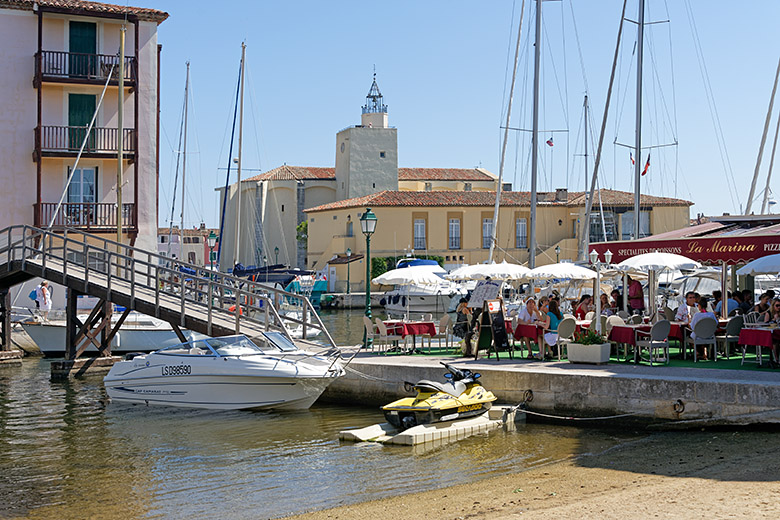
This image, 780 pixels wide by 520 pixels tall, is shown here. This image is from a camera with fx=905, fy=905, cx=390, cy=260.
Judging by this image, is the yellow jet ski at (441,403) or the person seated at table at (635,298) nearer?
the yellow jet ski at (441,403)

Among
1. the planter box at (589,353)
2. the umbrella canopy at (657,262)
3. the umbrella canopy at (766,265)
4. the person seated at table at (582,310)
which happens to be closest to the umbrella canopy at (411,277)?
the person seated at table at (582,310)

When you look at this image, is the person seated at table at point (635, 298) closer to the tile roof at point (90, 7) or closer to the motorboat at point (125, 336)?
the motorboat at point (125, 336)

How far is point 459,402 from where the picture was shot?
1680 centimetres

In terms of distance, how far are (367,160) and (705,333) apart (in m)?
63.2

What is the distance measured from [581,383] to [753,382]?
3.06 meters

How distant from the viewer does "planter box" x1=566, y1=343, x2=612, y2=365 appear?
18484mm

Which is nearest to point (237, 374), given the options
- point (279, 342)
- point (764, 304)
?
point (279, 342)

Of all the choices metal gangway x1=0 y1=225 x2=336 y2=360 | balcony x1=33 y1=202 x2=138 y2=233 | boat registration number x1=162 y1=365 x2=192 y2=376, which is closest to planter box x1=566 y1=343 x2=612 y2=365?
metal gangway x1=0 y1=225 x2=336 y2=360

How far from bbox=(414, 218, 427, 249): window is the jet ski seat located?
51624mm

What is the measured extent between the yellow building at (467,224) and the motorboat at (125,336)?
36.7 m

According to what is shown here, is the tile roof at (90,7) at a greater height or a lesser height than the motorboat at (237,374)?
greater

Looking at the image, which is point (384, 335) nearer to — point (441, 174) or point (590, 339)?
point (590, 339)

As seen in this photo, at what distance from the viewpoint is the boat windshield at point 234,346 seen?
1977 cm

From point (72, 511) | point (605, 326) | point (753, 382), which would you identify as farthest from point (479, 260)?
point (72, 511)
